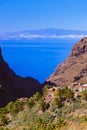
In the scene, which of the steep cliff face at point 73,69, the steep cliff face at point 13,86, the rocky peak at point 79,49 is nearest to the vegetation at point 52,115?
the steep cliff face at point 13,86

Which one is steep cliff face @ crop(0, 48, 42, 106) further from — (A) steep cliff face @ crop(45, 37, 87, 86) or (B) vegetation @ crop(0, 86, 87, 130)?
(B) vegetation @ crop(0, 86, 87, 130)

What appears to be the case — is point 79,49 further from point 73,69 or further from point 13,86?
point 13,86

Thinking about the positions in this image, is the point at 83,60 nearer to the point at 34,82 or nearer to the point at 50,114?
the point at 34,82

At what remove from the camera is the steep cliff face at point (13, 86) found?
218 ft

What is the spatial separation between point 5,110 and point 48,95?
12.8 feet

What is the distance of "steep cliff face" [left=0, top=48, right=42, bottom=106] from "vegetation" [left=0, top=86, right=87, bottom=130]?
3909 centimetres

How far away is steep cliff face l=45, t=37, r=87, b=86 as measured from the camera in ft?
360

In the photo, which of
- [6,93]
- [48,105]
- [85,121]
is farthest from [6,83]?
[85,121]

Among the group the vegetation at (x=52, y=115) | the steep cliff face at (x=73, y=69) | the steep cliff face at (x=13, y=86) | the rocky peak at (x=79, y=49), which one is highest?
the rocky peak at (x=79, y=49)

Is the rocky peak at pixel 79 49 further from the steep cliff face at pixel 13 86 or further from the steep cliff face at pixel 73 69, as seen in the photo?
the steep cliff face at pixel 13 86

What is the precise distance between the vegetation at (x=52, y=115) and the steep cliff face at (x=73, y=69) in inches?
3134

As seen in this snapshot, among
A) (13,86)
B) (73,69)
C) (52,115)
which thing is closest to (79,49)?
(73,69)

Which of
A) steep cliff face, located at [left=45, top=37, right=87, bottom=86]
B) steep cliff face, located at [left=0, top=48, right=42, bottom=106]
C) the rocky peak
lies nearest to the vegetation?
steep cliff face, located at [left=0, top=48, right=42, bottom=106]

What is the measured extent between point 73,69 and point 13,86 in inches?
1889
